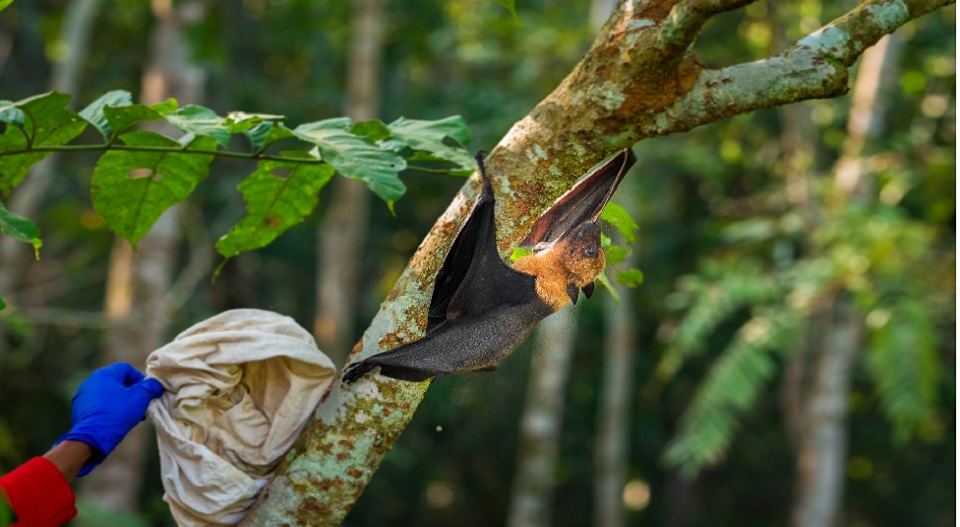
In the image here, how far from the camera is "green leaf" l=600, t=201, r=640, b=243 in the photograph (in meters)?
2.04

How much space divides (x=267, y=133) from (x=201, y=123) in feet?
0.43

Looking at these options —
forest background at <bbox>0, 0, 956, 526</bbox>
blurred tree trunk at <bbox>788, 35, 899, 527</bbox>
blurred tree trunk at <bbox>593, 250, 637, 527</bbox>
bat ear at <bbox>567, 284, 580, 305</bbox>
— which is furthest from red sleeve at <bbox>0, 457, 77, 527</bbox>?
blurred tree trunk at <bbox>593, 250, 637, 527</bbox>

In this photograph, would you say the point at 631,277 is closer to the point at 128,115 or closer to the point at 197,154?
the point at 197,154

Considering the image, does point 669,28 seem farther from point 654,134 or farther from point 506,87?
point 506,87

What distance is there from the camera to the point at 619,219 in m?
2.08

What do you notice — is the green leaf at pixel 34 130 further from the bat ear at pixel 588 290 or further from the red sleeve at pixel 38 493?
the bat ear at pixel 588 290

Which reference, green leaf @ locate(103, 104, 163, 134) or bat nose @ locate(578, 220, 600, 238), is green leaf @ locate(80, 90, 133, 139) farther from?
bat nose @ locate(578, 220, 600, 238)

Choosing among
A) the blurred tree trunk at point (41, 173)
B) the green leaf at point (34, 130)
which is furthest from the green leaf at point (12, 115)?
the blurred tree trunk at point (41, 173)

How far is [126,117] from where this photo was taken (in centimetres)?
172

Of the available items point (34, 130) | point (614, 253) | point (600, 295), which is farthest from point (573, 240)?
point (600, 295)

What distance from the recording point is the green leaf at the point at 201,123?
5.49ft

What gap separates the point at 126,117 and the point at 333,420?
24.6 inches

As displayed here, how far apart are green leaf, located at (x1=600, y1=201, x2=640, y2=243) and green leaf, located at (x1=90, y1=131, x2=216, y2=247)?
2.55 ft

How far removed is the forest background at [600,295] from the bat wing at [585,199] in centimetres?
197
